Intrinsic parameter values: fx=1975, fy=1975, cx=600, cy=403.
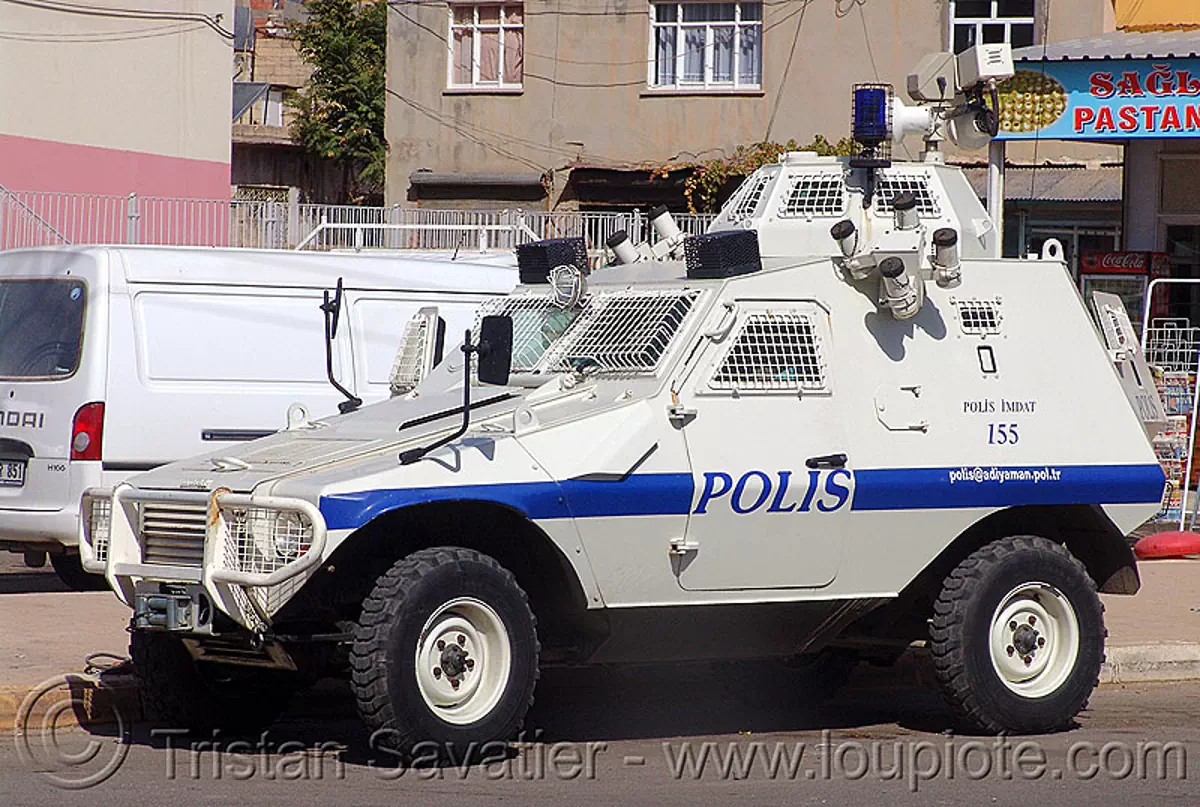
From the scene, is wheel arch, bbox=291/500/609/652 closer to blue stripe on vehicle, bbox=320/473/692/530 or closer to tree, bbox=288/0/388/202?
blue stripe on vehicle, bbox=320/473/692/530

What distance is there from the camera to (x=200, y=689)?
872 cm

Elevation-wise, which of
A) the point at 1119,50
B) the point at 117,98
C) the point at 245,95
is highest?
the point at 245,95

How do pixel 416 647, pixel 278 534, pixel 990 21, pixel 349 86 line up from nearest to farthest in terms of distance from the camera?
pixel 278 534, pixel 416 647, pixel 990 21, pixel 349 86

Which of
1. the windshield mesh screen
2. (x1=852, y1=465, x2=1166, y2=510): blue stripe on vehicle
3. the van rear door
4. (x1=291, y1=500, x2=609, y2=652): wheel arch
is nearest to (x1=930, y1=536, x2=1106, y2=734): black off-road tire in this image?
(x1=852, y1=465, x2=1166, y2=510): blue stripe on vehicle

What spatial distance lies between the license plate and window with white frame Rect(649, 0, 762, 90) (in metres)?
21.9

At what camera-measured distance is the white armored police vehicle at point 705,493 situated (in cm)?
780

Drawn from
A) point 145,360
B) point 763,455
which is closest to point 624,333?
point 763,455

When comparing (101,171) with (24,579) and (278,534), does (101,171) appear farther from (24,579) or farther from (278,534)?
(278,534)

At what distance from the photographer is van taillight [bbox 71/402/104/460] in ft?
38.4

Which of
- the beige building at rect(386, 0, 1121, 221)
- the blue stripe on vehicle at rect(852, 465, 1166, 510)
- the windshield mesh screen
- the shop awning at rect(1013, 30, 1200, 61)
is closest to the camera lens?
the blue stripe on vehicle at rect(852, 465, 1166, 510)

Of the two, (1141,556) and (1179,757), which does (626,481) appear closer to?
(1179,757)

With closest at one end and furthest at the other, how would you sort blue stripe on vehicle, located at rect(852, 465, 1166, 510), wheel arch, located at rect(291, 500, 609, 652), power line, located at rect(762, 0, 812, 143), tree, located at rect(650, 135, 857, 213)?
wheel arch, located at rect(291, 500, 609, 652)
blue stripe on vehicle, located at rect(852, 465, 1166, 510)
tree, located at rect(650, 135, 857, 213)
power line, located at rect(762, 0, 812, 143)

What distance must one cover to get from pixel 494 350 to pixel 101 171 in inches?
913

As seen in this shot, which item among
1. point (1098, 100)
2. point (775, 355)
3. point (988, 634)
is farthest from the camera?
point (1098, 100)
